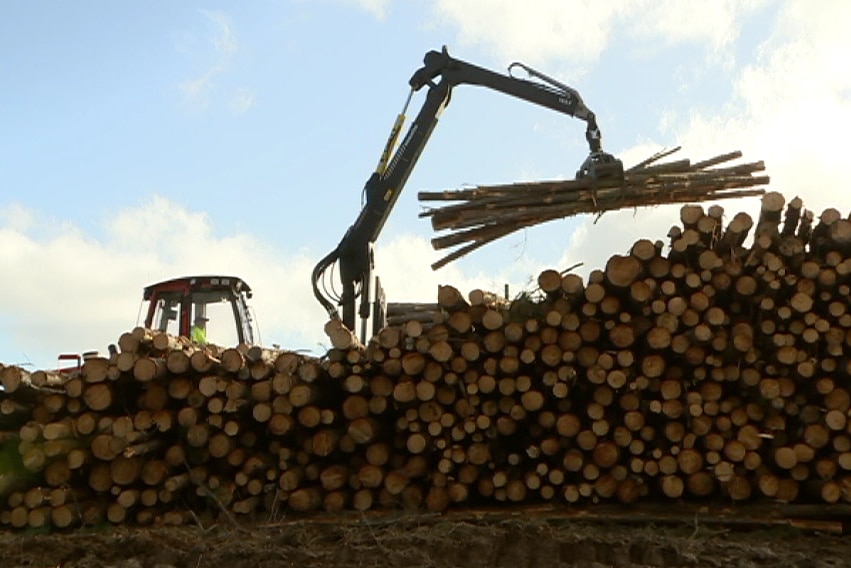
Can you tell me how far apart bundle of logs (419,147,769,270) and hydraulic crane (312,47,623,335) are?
2.15m

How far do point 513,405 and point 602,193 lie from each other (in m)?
2.30

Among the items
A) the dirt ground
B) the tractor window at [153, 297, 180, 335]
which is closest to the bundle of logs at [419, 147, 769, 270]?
the dirt ground

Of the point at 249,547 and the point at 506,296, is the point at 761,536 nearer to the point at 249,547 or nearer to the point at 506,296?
the point at 506,296

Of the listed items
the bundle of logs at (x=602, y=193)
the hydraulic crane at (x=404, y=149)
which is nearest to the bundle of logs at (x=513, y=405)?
the bundle of logs at (x=602, y=193)

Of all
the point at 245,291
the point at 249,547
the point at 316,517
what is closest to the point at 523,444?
the point at 316,517

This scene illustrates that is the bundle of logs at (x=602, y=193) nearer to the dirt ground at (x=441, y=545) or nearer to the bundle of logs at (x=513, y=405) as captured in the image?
the bundle of logs at (x=513, y=405)

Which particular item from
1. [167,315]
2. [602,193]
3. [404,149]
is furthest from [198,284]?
[602,193]

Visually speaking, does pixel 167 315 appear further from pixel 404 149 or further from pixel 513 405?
pixel 513 405

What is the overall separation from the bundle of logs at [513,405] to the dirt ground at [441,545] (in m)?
0.27

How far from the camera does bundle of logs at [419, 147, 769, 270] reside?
7699 mm

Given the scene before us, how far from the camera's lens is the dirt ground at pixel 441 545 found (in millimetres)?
5055

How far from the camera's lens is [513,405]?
20.1 feet

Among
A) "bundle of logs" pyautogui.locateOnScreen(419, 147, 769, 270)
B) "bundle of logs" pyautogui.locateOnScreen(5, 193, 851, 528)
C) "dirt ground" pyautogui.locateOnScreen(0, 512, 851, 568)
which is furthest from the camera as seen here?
"bundle of logs" pyautogui.locateOnScreen(419, 147, 769, 270)

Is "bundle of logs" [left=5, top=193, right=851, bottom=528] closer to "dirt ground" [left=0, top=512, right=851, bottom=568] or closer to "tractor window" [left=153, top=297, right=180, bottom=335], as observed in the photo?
"dirt ground" [left=0, top=512, right=851, bottom=568]
